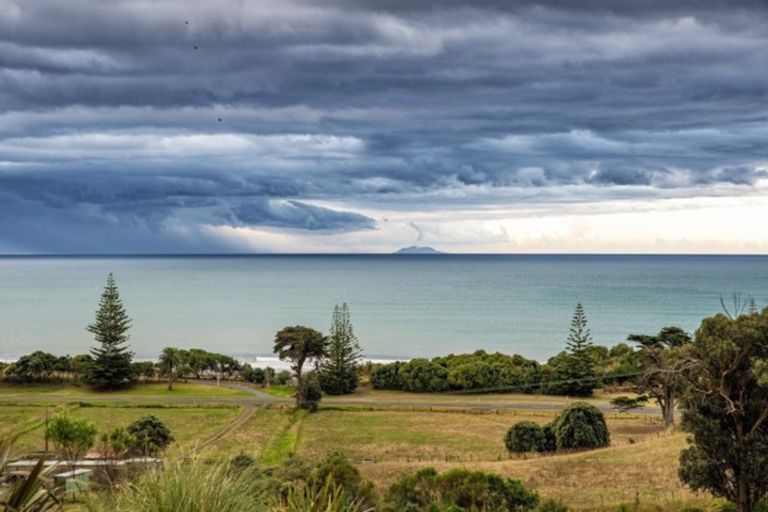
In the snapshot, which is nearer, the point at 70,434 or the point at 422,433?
the point at 70,434

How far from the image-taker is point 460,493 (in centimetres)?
2378

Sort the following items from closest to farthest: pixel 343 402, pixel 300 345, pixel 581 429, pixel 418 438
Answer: pixel 581 429, pixel 418 438, pixel 343 402, pixel 300 345

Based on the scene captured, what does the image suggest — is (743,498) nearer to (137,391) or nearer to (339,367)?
(339,367)

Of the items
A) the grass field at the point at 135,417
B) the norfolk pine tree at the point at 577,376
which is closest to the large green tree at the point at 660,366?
the norfolk pine tree at the point at 577,376

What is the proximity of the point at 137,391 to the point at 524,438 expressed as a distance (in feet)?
130

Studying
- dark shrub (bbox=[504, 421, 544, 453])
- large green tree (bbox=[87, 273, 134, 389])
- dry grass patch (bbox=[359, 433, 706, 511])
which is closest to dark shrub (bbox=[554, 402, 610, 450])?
dark shrub (bbox=[504, 421, 544, 453])

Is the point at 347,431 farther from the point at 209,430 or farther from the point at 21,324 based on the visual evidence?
the point at 21,324

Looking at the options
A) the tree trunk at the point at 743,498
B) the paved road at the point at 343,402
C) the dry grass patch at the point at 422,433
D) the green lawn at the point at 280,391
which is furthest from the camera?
the green lawn at the point at 280,391

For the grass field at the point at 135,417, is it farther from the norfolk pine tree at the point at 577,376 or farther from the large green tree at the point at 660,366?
the norfolk pine tree at the point at 577,376

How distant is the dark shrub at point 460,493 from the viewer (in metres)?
23.1

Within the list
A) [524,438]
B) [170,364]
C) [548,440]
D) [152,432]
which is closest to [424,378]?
[170,364]

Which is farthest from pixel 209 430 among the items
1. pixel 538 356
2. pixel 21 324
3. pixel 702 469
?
pixel 21 324

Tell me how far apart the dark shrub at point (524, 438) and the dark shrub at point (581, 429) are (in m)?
1.13

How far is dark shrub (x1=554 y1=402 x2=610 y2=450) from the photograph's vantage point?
4097 centimetres
